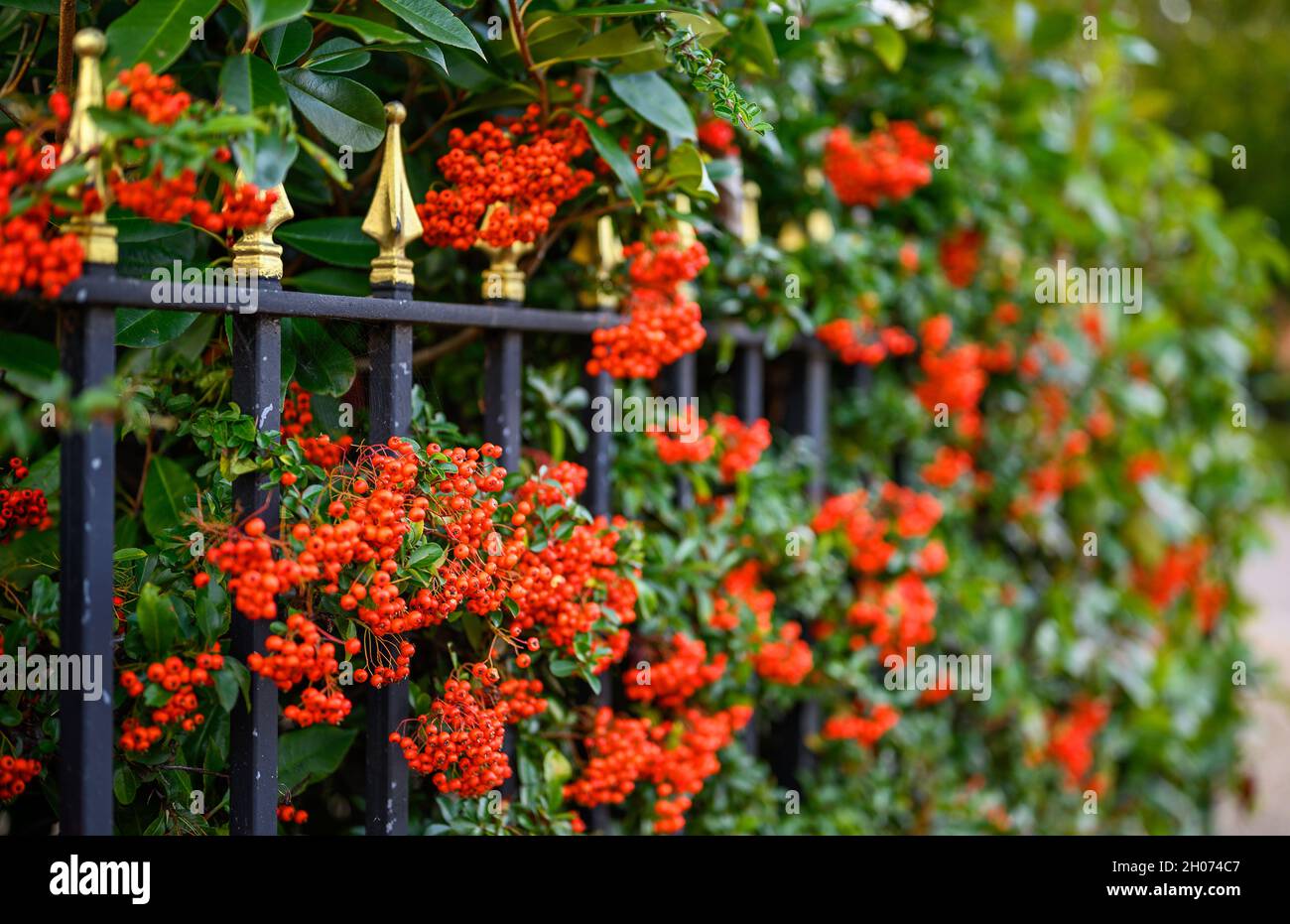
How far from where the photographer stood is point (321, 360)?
6.05 feet

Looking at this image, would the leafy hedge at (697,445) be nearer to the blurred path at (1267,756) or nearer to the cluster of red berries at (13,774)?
the cluster of red berries at (13,774)

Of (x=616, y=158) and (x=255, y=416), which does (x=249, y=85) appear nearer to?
(x=255, y=416)

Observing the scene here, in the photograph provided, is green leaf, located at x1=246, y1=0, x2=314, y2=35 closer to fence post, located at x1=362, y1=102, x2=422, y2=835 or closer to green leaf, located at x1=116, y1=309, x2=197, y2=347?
fence post, located at x1=362, y1=102, x2=422, y2=835

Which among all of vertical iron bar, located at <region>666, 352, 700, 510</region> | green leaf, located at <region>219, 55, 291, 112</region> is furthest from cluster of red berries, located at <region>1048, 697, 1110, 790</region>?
green leaf, located at <region>219, 55, 291, 112</region>

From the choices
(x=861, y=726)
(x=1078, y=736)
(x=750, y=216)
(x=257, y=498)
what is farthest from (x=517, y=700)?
(x=1078, y=736)

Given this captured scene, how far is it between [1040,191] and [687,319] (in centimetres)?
214

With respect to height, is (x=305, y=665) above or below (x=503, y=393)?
below

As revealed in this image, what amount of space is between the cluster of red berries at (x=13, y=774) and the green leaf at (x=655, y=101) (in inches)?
56.4

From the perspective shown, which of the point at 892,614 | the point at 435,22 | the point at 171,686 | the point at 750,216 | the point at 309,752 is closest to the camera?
the point at 171,686

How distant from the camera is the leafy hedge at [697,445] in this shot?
1.64 m

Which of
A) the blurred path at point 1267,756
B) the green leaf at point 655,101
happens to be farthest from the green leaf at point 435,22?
the blurred path at point 1267,756

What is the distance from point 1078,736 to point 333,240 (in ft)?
9.82

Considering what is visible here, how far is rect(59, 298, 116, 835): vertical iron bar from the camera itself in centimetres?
145
